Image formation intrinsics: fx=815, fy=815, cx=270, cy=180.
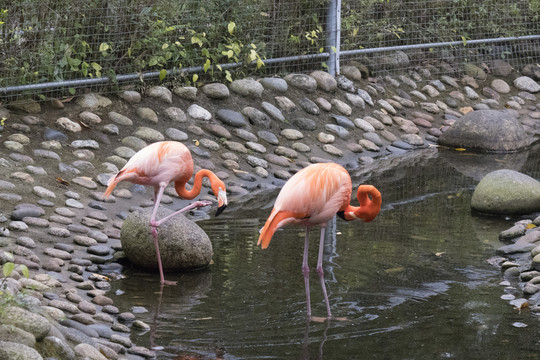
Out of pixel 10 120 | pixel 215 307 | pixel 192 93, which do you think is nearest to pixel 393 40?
pixel 192 93

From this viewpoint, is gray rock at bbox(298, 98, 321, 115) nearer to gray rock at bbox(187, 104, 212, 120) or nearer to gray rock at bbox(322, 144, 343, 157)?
gray rock at bbox(322, 144, 343, 157)

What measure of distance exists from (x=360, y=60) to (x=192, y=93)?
11.1 feet

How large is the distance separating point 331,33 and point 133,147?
401cm

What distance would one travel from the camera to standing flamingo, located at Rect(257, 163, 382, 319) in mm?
5750

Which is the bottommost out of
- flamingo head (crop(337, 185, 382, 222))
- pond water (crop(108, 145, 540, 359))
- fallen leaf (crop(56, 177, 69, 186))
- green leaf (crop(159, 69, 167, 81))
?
pond water (crop(108, 145, 540, 359))

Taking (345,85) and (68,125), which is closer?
(68,125)

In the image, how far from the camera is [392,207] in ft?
28.1

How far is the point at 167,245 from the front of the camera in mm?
6484

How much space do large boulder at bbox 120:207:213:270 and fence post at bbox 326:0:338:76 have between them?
567 centimetres

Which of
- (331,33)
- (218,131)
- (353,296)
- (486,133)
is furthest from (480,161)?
(353,296)

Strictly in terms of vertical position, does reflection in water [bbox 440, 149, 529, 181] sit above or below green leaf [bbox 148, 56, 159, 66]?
below

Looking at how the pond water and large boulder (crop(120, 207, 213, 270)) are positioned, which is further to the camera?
large boulder (crop(120, 207, 213, 270))

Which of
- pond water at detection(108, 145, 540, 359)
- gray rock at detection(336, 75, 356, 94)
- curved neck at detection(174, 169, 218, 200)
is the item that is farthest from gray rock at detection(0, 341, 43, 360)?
gray rock at detection(336, 75, 356, 94)

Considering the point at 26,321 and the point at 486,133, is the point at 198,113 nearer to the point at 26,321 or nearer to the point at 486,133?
the point at 486,133
